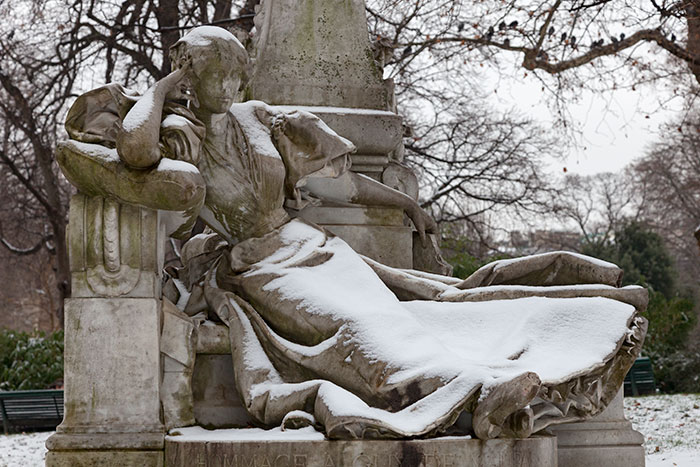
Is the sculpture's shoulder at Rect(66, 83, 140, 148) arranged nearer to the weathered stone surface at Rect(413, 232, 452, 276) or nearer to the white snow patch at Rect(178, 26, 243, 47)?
the white snow patch at Rect(178, 26, 243, 47)

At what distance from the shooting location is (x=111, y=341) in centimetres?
455

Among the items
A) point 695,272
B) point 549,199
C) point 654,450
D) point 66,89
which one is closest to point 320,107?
point 654,450

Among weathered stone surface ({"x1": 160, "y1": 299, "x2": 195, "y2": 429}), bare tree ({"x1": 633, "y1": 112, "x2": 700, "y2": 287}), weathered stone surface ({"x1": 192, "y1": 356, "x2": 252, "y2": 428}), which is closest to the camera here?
weathered stone surface ({"x1": 160, "y1": 299, "x2": 195, "y2": 429})

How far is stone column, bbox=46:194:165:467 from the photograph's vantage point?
14.6 ft

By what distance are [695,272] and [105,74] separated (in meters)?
22.9

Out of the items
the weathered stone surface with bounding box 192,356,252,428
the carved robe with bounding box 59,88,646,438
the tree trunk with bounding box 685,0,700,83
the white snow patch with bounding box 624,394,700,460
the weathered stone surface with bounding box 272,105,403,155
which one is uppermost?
the tree trunk with bounding box 685,0,700,83

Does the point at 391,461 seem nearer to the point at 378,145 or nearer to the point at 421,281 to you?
the point at 421,281

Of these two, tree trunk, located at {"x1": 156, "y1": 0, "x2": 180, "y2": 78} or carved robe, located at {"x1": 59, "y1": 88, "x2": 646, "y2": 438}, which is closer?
carved robe, located at {"x1": 59, "y1": 88, "x2": 646, "y2": 438}

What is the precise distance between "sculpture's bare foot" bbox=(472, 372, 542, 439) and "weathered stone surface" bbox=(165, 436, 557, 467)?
0.16ft

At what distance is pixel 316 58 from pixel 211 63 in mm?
1548

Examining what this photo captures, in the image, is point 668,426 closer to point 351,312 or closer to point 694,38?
point 694,38

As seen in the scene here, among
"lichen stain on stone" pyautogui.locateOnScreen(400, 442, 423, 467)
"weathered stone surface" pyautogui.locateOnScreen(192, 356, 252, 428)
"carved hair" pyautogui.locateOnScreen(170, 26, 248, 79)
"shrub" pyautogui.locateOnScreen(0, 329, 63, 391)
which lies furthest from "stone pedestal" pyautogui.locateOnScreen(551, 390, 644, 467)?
"shrub" pyautogui.locateOnScreen(0, 329, 63, 391)

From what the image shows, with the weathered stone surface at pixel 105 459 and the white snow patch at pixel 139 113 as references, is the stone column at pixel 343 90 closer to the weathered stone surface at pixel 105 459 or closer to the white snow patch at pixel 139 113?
the white snow patch at pixel 139 113

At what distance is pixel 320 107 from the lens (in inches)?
249
